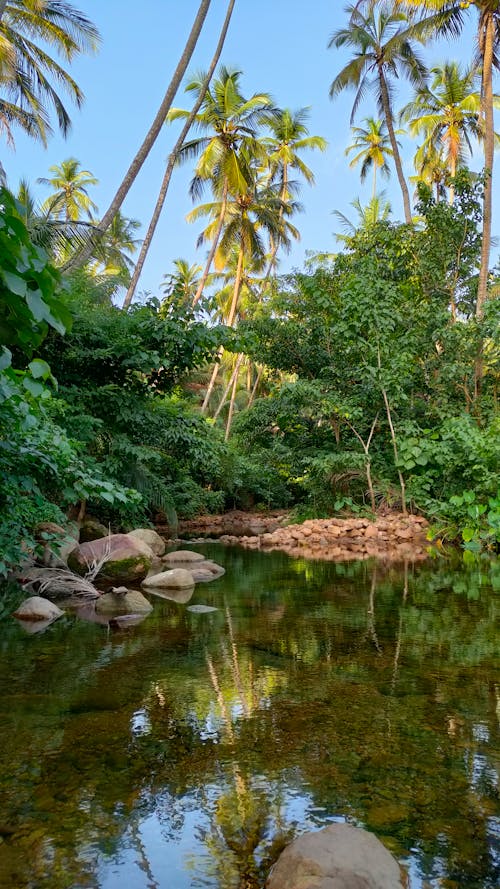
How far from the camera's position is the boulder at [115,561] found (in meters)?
9.38

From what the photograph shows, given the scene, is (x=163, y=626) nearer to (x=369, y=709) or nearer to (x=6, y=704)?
(x=6, y=704)

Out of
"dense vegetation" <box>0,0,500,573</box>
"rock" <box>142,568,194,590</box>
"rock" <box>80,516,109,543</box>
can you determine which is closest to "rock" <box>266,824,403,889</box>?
"dense vegetation" <box>0,0,500,573</box>

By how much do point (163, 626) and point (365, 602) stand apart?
7.76ft

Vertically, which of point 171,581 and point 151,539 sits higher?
point 151,539


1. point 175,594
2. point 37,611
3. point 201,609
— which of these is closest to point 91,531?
point 175,594

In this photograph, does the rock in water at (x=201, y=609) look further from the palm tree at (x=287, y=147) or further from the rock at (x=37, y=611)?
the palm tree at (x=287, y=147)

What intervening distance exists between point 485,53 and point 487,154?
9.37 ft

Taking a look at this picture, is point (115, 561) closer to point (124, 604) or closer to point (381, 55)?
point (124, 604)

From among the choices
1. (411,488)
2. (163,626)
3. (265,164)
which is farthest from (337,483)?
(265,164)

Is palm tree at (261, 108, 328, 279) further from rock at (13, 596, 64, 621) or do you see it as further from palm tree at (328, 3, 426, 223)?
rock at (13, 596, 64, 621)

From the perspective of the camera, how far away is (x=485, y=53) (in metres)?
16.6

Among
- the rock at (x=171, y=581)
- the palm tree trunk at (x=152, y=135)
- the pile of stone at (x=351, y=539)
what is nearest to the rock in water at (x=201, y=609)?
the rock at (x=171, y=581)

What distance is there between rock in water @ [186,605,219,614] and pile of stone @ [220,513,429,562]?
531cm

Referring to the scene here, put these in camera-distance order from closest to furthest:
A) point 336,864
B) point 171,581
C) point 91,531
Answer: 1. point 336,864
2. point 171,581
3. point 91,531
